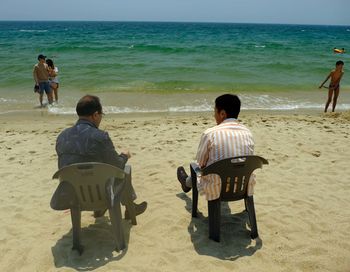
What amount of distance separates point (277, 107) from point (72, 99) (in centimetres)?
654

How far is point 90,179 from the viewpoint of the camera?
315cm

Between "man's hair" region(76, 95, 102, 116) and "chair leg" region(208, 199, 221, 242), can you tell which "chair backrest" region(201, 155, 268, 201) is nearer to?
"chair leg" region(208, 199, 221, 242)

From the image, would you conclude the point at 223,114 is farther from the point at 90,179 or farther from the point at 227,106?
the point at 90,179

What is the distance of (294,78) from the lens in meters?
16.7

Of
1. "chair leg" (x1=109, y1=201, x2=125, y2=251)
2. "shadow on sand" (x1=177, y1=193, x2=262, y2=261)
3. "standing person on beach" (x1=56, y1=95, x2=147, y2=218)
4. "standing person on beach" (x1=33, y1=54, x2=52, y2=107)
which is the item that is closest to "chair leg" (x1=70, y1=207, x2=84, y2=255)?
"chair leg" (x1=109, y1=201, x2=125, y2=251)

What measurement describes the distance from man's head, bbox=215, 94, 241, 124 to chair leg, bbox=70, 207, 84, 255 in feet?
5.24

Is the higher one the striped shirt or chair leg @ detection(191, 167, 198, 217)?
the striped shirt

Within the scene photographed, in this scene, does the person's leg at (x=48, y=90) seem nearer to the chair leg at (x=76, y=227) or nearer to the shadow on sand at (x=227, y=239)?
the shadow on sand at (x=227, y=239)

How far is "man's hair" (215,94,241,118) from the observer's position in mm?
3402

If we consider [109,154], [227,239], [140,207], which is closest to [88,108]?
[109,154]

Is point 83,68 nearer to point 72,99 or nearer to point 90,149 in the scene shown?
point 72,99

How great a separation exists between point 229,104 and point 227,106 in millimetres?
27

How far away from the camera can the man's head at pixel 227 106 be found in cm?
340

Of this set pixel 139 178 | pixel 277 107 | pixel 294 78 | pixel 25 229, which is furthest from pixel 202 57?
pixel 25 229
